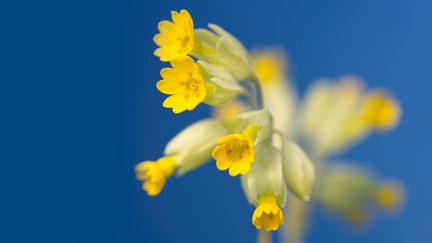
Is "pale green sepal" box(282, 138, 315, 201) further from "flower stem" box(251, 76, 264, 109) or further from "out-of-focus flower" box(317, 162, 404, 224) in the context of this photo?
"out-of-focus flower" box(317, 162, 404, 224)

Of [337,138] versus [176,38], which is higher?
[337,138]

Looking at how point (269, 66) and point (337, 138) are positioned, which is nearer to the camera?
point (337, 138)

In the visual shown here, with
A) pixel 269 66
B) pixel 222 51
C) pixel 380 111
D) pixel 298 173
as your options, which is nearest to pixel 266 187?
pixel 298 173

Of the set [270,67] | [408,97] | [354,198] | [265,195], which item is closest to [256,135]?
[265,195]

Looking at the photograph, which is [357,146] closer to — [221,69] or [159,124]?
[159,124]

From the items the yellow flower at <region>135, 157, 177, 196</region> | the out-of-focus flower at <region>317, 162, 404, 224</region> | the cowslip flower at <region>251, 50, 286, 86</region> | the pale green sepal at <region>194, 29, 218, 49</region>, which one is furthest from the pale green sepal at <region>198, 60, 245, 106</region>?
the cowslip flower at <region>251, 50, 286, 86</region>

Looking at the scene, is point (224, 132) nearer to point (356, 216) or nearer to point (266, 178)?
point (266, 178)

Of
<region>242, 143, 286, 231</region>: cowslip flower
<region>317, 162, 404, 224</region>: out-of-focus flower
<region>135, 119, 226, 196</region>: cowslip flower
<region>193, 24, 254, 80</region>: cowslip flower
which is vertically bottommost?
<region>242, 143, 286, 231</region>: cowslip flower
